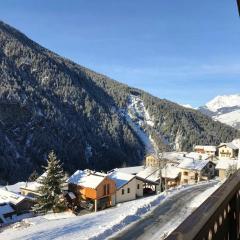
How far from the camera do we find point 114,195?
60.4 m

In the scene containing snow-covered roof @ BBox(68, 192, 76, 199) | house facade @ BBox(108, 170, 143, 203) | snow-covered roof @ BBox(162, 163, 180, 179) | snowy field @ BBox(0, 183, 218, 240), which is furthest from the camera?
snow-covered roof @ BBox(162, 163, 180, 179)

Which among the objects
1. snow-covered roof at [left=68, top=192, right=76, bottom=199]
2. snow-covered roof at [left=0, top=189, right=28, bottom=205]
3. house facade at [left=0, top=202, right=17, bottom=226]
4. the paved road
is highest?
the paved road

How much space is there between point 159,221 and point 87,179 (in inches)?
1129

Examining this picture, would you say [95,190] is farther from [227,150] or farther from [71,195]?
[227,150]

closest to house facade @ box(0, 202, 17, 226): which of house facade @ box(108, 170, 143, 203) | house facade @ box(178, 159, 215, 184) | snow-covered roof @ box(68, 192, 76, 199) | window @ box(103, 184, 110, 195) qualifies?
snow-covered roof @ box(68, 192, 76, 199)

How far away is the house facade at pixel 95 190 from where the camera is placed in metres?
57.1

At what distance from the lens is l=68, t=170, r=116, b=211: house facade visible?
187 ft

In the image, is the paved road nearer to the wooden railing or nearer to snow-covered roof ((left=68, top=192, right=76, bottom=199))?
snow-covered roof ((left=68, top=192, right=76, bottom=199))

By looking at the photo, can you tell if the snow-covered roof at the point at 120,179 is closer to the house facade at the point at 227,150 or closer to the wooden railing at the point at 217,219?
the wooden railing at the point at 217,219

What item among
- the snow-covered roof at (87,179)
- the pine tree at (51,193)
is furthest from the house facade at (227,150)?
the pine tree at (51,193)

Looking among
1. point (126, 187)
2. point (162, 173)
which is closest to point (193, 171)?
→ point (162, 173)

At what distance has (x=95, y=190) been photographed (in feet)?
185

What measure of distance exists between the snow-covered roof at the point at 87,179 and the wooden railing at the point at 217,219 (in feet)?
175

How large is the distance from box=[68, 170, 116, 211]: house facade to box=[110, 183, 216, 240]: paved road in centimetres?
1431
